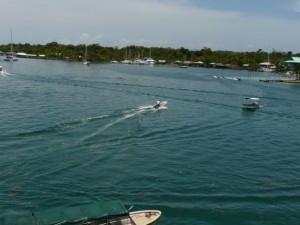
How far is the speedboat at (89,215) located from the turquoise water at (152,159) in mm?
4686

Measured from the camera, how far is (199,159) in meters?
45.7

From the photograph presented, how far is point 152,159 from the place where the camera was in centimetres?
4441

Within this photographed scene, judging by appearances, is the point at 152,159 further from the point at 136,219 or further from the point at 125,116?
the point at 125,116

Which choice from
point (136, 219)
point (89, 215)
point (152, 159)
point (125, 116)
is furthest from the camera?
point (125, 116)

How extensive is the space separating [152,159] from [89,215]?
18.5 meters

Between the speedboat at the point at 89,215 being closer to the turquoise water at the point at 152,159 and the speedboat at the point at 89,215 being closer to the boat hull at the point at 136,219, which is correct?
the boat hull at the point at 136,219

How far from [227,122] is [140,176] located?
3188 centimetres

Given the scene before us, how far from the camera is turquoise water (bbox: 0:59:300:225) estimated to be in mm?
33688

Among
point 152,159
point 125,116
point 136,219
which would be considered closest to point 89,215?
point 136,219

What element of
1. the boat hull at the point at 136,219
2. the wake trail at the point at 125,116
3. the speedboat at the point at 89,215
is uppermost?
the wake trail at the point at 125,116

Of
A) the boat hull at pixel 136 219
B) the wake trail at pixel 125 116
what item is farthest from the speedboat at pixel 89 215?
the wake trail at pixel 125 116

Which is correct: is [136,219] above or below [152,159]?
below

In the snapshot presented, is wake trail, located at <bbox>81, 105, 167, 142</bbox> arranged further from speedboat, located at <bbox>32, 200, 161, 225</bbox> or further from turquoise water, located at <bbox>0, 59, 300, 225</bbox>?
speedboat, located at <bbox>32, 200, 161, 225</bbox>

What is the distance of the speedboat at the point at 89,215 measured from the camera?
2584cm
